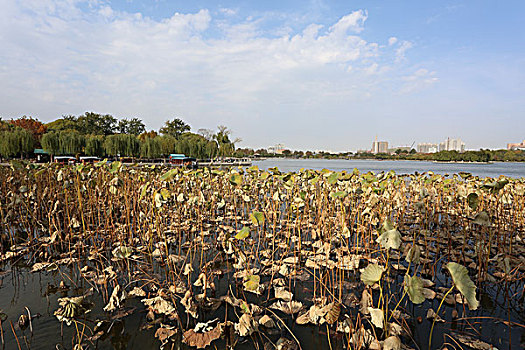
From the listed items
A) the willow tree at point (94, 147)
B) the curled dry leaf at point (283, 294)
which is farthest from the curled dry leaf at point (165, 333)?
the willow tree at point (94, 147)

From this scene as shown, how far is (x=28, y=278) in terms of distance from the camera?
448 centimetres

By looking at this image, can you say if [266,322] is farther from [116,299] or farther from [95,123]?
[95,123]

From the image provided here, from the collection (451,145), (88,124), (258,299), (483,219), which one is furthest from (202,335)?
(451,145)

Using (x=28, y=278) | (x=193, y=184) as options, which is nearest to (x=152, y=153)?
(x=193, y=184)

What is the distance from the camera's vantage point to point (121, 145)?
37250mm

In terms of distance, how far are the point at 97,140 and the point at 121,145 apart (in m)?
3.39

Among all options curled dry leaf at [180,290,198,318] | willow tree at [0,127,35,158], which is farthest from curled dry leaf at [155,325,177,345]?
willow tree at [0,127,35,158]

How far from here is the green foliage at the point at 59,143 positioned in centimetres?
3219

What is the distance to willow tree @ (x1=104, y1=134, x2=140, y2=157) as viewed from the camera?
36719 millimetres

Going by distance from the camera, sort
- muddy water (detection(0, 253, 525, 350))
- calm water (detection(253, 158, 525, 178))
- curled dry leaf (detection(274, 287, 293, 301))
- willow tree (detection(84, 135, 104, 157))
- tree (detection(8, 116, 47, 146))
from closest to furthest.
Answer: muddy water (detection(0, 253, 525, 350))
curled dry leaf (detection(274, 287, 293, 301))
calm water (detection(253, 158, 525, 178))
willow tree (detection(84, 135, 104, 157))
tree (detection(8, 116, 47, 146))

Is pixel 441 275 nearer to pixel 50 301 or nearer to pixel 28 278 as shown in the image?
pixel 50 301

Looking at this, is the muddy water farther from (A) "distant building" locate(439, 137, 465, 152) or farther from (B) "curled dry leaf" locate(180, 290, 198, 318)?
(A) "distant building" locate(439, 137, 465, 152)

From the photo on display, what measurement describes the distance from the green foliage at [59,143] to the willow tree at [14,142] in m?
1.50

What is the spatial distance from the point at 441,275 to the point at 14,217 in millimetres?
9829
